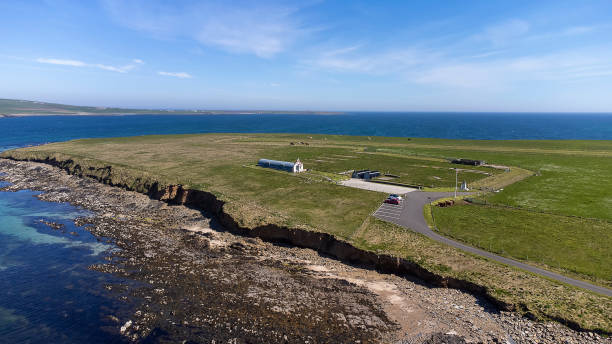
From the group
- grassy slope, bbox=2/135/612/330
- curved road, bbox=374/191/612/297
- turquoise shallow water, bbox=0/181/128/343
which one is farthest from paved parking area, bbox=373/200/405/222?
turquoise shallow water, bbox=0/181/128/343

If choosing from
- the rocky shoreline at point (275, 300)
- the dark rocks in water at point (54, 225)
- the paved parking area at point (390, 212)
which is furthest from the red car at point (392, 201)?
the dark rocks in water at point (54, 225)

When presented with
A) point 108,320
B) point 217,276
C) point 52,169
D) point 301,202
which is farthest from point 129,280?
point 52,169

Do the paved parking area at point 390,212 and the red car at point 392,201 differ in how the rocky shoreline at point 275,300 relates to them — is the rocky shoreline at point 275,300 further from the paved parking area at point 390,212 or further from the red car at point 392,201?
the red car at point 392,201

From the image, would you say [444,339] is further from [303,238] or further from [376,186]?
[376,186]

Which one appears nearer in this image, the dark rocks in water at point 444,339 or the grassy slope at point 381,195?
the dark rocks in water at point 444,339

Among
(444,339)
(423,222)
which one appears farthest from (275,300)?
(423,222)

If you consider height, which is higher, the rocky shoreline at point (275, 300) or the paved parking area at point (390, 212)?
the paved parking area at point (390, 212)
